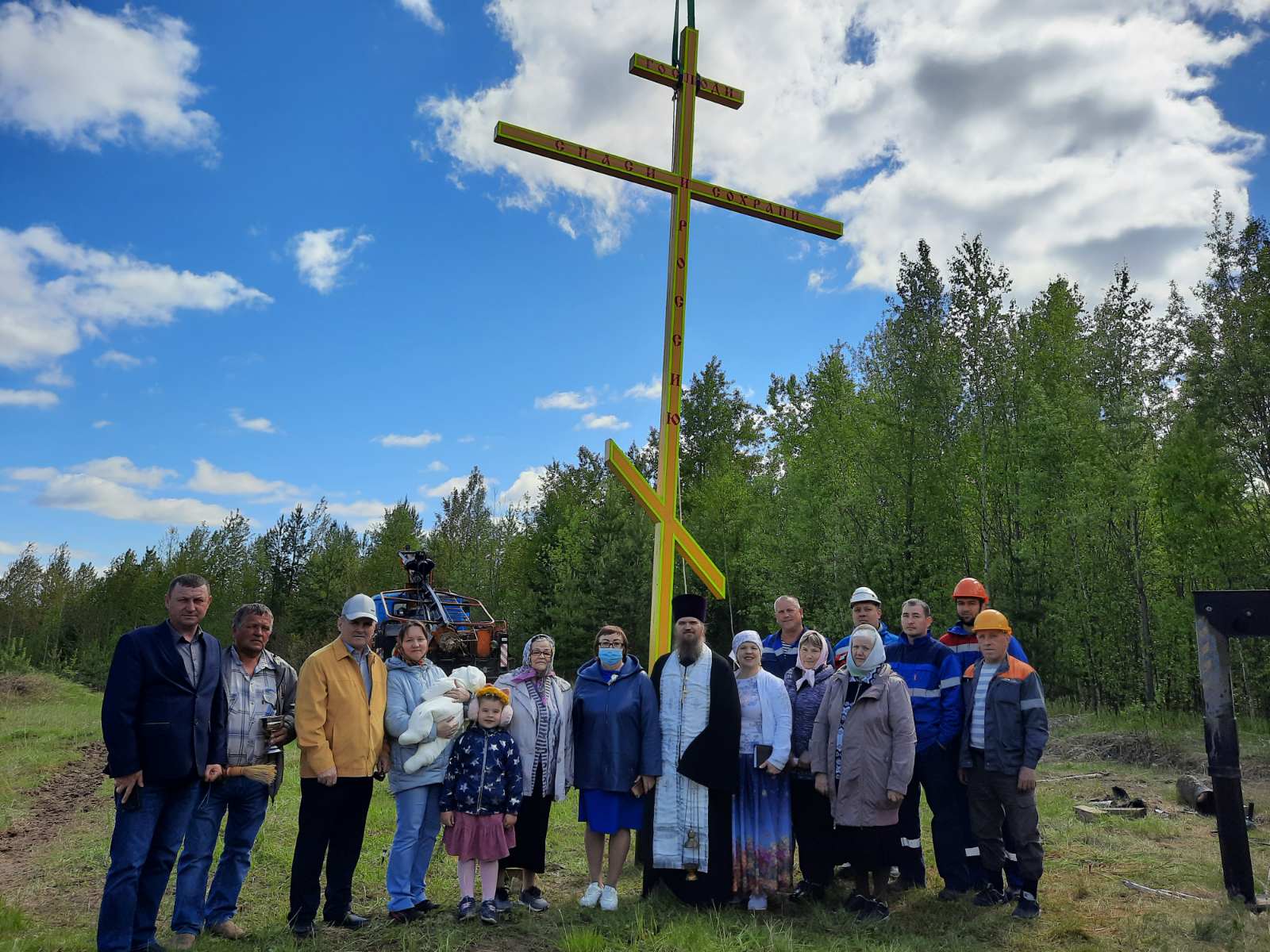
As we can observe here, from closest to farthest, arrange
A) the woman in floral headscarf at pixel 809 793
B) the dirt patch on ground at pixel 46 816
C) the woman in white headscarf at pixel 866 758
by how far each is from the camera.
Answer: the woman in white headscarf at pixel 866 758, the woman in floral headscarf at pixel 809 793, the dirt patch on ground at pixel 46 816

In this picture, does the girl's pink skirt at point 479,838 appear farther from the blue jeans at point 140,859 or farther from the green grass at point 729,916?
the blue jeans at point 140,859

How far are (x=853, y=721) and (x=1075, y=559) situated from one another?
1335 cm

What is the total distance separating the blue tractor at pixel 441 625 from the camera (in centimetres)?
1466

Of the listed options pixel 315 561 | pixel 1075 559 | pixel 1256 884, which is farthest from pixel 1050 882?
pixel 315 561

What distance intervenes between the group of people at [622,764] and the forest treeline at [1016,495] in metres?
10.0

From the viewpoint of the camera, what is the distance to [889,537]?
18.3 meters

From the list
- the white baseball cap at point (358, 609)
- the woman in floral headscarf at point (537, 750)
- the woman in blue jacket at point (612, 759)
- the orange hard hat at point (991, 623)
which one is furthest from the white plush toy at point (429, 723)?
the orange hard hat at point (991, 623)

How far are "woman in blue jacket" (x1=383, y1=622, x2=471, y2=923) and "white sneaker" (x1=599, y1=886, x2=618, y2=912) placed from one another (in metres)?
0.98

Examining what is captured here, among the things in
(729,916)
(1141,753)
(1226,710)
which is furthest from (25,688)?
(1226,710)

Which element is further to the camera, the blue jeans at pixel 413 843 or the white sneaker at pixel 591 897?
the white sneaker at pixel 591 897

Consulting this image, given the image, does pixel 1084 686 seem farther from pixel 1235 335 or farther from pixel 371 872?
pixel 371 872

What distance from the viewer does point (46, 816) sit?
805cm

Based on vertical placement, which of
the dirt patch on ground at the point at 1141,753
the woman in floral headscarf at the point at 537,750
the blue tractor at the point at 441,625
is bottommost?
the dirt patch on ground at the point at 1141,753

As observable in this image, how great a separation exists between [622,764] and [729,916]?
104 cm
